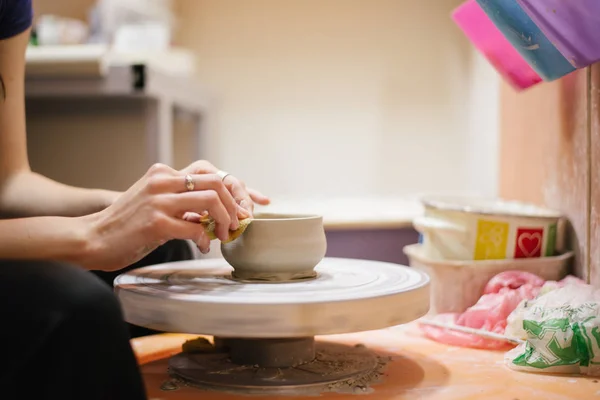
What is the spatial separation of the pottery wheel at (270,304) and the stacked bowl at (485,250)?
1.02 feet

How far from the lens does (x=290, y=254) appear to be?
96 cm

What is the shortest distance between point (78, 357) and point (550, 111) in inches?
44.4

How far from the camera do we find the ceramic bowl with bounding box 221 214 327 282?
0.95 metres

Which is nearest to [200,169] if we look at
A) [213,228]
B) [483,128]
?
[213,228]

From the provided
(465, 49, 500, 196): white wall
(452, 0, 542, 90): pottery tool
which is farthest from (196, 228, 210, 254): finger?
(465, 49, 500, 196): white wall

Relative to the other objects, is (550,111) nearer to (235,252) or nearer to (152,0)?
(235,252)

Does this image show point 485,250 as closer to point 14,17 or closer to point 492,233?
point 492,233

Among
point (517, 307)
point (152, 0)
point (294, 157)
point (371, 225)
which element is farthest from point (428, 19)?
point (517, 307)

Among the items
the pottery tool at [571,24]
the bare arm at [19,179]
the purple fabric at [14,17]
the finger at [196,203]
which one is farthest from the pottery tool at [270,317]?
the purple fabric at [14,17]

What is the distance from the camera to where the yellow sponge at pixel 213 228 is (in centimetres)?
91

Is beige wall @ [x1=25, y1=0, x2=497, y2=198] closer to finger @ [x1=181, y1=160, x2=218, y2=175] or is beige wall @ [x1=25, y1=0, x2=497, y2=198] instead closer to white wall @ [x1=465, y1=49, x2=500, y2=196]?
white wall @ [x1=465, y1=49, x2=500, y2=196]

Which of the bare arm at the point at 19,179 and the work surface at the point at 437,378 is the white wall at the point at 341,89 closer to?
the bare arm at the point at 19,179

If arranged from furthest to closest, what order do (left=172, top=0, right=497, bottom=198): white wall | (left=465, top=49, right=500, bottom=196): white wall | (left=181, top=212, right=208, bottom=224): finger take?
(left=172, top=0, right=497, bottom=198): white wall, (left=465, top=49, right=500, bottom=196): white wall, (left=181, top=212, right=208, bottom=224): finger

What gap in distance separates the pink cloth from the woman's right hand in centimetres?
50
